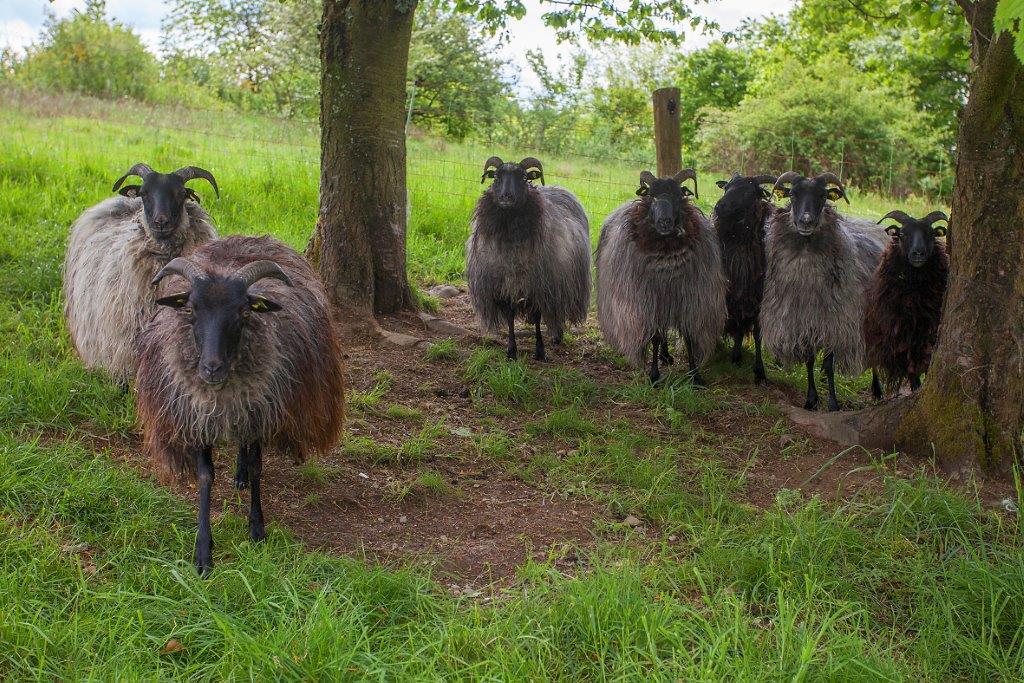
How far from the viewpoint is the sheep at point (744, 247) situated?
25.8 ft

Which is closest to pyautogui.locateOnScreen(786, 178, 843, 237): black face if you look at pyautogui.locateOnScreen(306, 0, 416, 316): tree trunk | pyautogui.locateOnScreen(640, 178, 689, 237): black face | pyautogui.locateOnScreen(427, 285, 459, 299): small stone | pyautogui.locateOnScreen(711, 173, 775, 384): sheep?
pyautogui.locateOnScreen(711, 173, 775, 384): sheep

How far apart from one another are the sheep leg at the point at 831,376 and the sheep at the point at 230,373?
4.17 meters

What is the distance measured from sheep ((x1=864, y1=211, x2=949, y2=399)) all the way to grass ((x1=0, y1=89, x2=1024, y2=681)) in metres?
1.23

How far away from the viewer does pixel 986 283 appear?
4949 mm

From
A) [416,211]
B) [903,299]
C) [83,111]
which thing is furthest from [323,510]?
[83,111]

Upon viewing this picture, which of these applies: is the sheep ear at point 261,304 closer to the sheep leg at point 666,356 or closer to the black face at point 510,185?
the black face at point 510,185

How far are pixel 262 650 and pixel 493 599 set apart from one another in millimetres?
1070

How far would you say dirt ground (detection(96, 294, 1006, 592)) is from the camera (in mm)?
4574

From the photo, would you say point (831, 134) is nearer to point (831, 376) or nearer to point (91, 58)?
point (831, 376)

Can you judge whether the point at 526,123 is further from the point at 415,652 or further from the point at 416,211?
the point at 415,652

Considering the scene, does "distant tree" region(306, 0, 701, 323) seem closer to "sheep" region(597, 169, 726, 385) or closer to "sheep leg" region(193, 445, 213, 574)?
"sheep" region(597, 169, 726, 385)

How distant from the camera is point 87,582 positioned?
3.92m

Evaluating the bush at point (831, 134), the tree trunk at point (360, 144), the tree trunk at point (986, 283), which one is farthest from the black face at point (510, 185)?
the bush at point (831, 134)

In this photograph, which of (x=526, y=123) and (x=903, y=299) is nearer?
(x=903, y=299)
